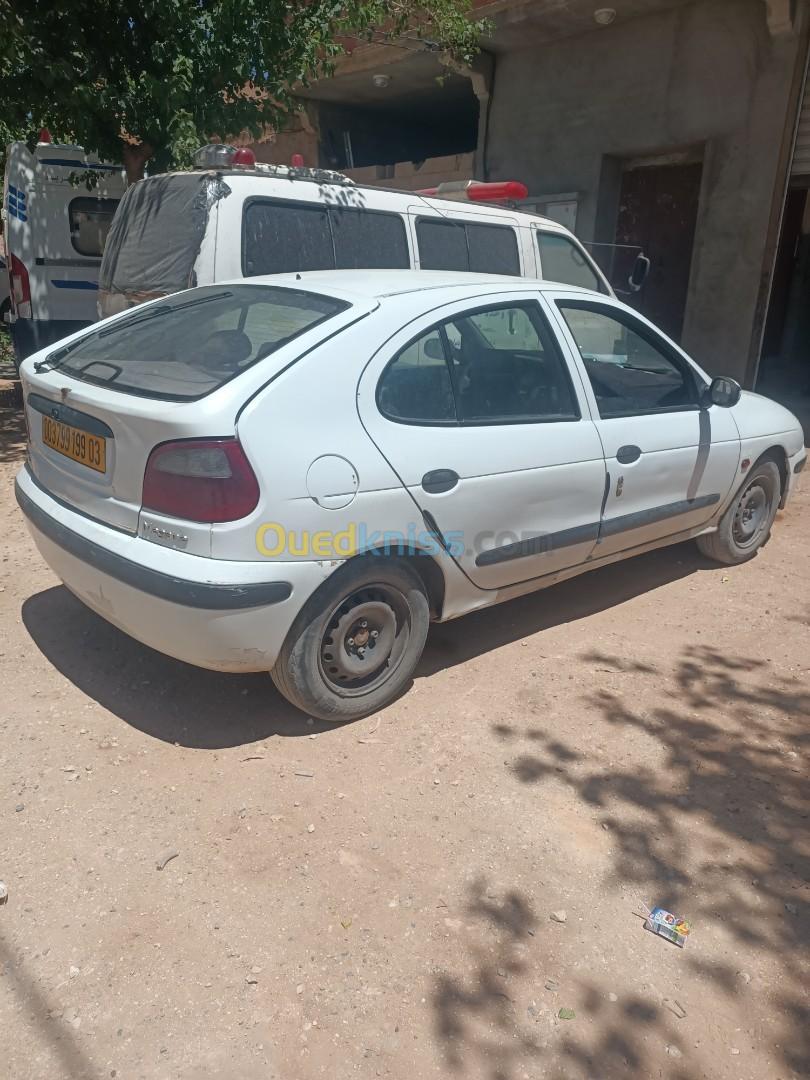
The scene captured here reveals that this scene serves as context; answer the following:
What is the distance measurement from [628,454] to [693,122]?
7.57m

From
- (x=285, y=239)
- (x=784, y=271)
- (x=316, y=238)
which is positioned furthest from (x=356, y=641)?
(x=784, y=271)

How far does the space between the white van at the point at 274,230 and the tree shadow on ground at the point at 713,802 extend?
3065 millimetres

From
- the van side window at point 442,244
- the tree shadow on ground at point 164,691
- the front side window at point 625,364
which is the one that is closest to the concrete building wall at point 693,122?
the van side window at point 442,244

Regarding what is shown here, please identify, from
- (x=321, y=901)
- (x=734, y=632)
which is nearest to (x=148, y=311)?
(x=321, y=901)

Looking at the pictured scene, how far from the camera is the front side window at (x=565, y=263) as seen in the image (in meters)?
6.43

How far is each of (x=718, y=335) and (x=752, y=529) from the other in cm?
557

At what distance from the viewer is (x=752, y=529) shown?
197 inches

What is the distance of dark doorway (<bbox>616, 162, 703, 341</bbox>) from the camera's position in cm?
1012

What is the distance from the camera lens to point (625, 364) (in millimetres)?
4223

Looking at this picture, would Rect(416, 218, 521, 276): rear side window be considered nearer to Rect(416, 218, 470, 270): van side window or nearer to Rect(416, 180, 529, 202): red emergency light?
Rect(416, 218, 470, 270): van side window

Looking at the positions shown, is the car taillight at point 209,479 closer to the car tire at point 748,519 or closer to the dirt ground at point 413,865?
the dirt ground at point 413,865

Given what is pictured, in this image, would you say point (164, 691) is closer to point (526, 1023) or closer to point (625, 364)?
point (526, 1023)

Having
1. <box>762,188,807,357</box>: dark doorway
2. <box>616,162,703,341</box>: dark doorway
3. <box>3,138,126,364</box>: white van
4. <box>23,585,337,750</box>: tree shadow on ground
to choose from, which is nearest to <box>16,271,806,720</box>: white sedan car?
<box>23,585,337,750</box>: tree shadow on ground

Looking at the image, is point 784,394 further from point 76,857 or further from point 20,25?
point 76,857
